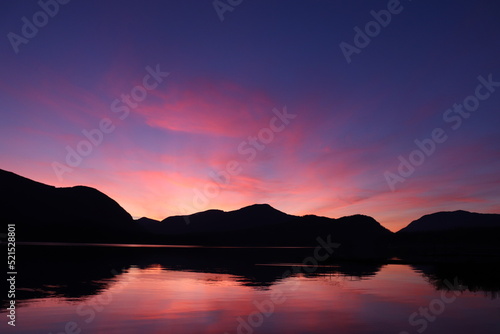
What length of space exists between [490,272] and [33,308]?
6399cm

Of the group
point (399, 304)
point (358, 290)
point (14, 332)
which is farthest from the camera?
point (358, 290)

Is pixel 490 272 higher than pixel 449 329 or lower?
higher

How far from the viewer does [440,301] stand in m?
41.6

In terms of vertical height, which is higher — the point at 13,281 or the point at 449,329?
→ the point at 13,281

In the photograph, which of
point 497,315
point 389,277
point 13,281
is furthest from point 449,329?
point 13,281

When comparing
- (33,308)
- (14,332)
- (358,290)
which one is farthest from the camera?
(358,290)

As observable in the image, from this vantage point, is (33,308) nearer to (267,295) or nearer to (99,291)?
(99,291)

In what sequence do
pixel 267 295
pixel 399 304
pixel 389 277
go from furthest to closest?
pixel 389 277
pixel 267 295
pixel 399 304

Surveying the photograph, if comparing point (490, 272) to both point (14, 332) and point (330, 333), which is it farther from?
point (14, 332)

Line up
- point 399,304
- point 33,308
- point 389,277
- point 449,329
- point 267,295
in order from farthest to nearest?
1. point 389,277
2. point 267,295
3. point 399,304
4. point 33,308
5. point 449,329

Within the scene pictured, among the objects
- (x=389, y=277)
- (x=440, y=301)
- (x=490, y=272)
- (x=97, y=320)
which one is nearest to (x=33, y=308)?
(x=97, y=320)

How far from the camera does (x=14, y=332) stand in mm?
26203

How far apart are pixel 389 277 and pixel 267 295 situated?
28774 millimetres

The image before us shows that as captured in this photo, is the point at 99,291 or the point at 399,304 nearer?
the point at 399,304
